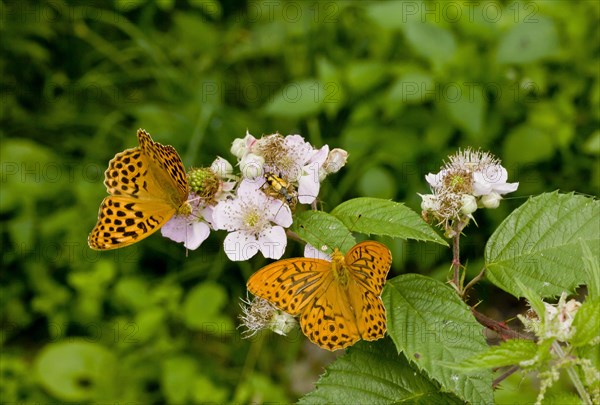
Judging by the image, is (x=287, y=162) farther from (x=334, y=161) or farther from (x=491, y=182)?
(x=491, y=182)

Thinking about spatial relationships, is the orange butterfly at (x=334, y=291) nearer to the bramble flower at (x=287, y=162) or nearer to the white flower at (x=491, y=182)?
the bramble flower at (x=287, y=162)

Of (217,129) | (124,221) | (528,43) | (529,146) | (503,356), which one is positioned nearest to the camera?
(503,356)

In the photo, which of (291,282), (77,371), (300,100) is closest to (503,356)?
(291,282)

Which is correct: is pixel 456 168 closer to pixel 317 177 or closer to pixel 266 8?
pixel 317 177

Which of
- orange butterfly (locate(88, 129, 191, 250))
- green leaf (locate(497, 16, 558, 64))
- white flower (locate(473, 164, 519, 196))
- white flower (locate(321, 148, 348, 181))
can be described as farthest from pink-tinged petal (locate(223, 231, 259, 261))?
green leaf (locate(497, 16, 558, 64))

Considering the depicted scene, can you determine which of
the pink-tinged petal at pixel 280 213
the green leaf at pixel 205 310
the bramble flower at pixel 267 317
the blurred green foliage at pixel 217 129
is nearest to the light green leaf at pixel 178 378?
the blurred green foliage at pixel 217 129

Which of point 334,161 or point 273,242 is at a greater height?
point 334,161
